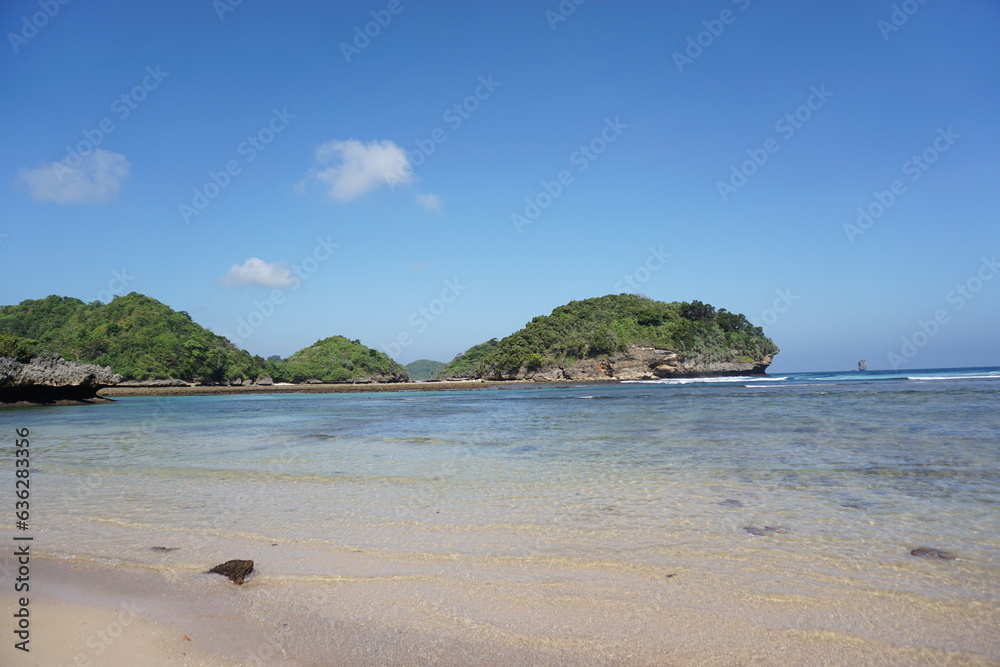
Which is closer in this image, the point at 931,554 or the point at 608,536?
the point at 931,554

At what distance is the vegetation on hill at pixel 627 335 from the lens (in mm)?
100625

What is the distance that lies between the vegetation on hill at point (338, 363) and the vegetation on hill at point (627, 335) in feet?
84.9

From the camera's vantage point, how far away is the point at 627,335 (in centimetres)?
10300

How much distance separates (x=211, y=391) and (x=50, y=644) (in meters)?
82.5

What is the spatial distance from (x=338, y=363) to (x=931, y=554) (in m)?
118

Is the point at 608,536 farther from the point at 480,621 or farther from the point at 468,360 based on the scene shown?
the point at 468,360

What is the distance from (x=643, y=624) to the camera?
3.24 meters

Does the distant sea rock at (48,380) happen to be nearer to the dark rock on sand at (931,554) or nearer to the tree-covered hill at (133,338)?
the dark rock on sand at (931,554)

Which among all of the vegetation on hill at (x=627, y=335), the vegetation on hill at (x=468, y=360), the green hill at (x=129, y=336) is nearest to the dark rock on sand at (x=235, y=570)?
the green hill at (x=129, y=336)

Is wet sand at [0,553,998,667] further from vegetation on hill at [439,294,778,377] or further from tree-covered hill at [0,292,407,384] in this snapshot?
vegetation on hill at [439,294,778,377]

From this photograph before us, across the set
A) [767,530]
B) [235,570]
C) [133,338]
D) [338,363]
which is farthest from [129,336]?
[767,530]

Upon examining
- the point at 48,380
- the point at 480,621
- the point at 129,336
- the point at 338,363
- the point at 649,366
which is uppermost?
the point at 129,336

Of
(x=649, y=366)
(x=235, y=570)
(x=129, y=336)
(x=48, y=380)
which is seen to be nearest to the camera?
(x=235, y=570)

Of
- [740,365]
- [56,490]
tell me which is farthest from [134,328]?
[740,365]
